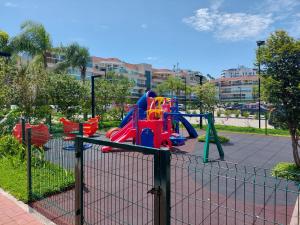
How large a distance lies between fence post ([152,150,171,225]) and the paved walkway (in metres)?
2.56

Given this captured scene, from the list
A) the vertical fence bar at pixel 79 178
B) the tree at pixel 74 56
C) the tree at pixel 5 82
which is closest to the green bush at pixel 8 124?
the tree at pixel 5 82

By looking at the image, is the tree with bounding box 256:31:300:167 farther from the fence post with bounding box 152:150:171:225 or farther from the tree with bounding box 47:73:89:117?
the tree with bounding box 47:73:89:117

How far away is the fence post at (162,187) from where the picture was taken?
2672mm

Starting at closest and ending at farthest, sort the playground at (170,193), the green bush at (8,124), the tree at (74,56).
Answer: the playground at (170,193), the green bush at (8,124), the tree at (74,56)

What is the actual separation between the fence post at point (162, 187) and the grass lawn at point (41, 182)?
3136 millimetres

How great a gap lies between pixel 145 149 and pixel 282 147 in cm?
1068

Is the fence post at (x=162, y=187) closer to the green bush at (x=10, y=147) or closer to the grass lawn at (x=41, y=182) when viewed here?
the grass lawn at (x=41, y=182)

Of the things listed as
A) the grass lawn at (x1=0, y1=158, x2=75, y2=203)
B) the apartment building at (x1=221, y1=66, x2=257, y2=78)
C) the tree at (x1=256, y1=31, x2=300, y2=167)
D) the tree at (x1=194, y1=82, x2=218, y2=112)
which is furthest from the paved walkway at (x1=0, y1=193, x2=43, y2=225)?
the apartment building at (x1=221, y1=66, x2=257, y2=78)

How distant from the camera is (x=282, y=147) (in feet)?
38.0

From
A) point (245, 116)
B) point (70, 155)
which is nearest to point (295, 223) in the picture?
point (70, 155)

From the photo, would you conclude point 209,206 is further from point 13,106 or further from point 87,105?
point 87,105

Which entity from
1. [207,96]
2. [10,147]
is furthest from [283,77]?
[207,96]

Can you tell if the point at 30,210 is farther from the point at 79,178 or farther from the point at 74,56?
the point at 74,56

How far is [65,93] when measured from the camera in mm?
15922
